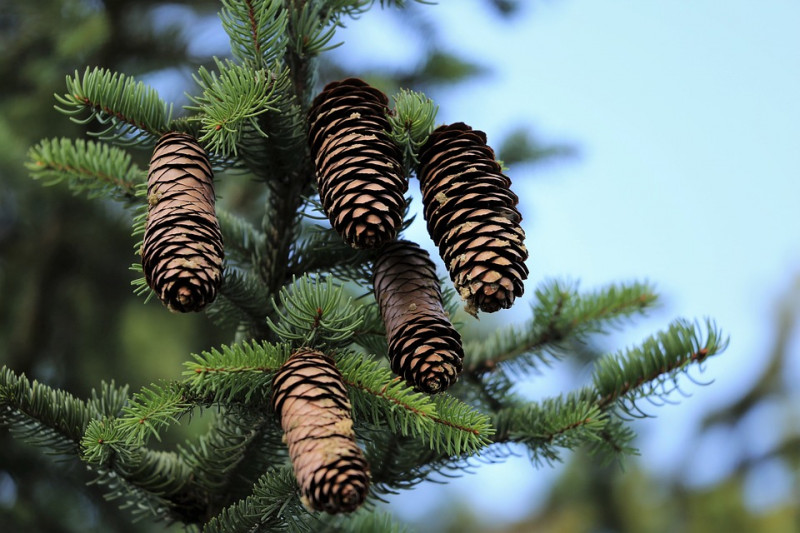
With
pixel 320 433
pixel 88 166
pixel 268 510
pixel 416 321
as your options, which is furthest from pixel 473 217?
pixel 88 166

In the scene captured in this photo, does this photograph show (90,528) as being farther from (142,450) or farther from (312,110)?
(312,110)

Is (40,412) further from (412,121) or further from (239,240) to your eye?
(412,121)

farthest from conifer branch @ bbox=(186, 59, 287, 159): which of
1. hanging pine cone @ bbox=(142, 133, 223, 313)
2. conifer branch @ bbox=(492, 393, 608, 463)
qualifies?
conifer branch @ bbox=(492, 393, 608, 463)

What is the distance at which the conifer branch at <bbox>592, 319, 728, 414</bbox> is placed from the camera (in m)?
1.15

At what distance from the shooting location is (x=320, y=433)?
2.48ft

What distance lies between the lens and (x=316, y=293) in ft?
2.87

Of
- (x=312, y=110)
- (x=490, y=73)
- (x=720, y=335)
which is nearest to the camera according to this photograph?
(x=312, y=110)

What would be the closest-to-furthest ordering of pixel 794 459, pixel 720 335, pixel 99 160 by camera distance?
pixel 720 335, pixel 99 160, pixel 794 459

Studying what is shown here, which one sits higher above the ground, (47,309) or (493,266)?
(47,309)

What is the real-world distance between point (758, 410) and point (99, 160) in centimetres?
508

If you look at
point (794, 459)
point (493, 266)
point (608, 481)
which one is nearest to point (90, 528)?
point (493, 266)

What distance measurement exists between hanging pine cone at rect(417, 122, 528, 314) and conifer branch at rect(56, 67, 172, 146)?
0.39 metres

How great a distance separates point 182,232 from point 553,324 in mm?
711

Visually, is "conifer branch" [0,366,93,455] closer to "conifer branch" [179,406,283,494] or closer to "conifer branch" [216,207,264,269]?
"conifer branch" [179,406,283,494]
